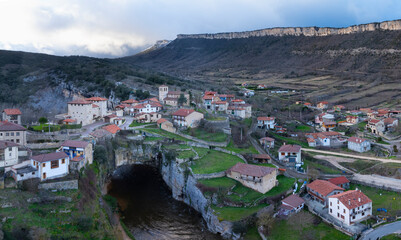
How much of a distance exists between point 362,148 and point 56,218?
158 ft

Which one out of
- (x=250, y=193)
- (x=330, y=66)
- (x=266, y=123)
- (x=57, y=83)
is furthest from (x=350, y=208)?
(x=330, y=66)

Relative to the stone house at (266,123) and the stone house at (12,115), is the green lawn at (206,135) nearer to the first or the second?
the stone house at (266,123)

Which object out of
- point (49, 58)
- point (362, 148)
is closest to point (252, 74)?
point (49, 58)

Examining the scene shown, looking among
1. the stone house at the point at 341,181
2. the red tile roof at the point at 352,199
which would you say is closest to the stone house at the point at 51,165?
the red tile roof at the point at 352,199

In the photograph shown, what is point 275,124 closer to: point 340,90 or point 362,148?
point 362,148

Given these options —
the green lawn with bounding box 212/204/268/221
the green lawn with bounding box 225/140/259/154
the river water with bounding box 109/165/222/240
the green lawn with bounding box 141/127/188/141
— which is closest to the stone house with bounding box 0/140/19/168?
the river water with bounding box 109/165/222/240

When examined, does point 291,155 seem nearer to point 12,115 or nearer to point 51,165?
point 51,165

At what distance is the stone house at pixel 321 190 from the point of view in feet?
127

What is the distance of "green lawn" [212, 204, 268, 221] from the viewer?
116ft

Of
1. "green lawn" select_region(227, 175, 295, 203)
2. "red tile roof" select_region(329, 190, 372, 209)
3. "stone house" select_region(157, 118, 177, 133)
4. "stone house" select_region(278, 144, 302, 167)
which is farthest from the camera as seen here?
"stone house" select_region(157, 118, 177, 133)

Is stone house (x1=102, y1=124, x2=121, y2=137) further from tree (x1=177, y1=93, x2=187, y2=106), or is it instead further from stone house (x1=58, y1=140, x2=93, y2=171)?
tree (x1=177, y1=93, x2=187, y2=106)

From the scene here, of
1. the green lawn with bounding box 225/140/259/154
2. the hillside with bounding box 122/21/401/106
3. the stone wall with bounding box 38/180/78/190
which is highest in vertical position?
the hillside with bounding box 122/21/401/106

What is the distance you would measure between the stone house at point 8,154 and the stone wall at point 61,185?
17.0ft

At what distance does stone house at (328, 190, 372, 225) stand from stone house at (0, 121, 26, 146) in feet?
122
